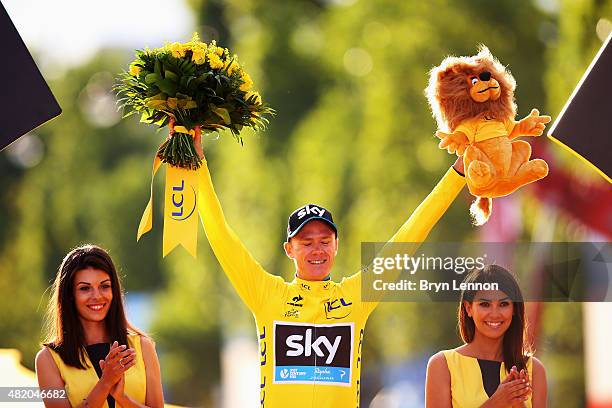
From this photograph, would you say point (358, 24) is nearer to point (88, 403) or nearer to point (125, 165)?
point (125, 165)

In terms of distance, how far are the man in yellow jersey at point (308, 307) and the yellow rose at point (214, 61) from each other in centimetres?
31

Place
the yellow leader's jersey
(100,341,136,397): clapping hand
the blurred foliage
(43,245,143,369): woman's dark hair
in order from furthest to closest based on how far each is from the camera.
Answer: the blurred foliage → the yellow leader's jersey → (43,245,143,369): woman's dark hair → (100,341,136,397): clapping hand

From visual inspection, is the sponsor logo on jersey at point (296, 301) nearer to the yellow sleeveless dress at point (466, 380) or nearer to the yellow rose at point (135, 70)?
the yellow sleeveless dress at point (466, 380)

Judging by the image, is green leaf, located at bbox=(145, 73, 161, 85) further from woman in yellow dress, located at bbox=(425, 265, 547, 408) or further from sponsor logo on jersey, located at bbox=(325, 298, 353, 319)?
woman in yellow dress, located at bbox=(425, 265, 547, 408)

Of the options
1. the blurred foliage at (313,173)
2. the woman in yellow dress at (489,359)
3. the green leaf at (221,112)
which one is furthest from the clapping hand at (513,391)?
the blurred foliage at (313,173)

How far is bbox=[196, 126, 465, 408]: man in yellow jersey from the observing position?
4.44m

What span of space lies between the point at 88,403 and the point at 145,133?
59.0 ft

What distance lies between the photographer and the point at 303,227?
15.0 ft

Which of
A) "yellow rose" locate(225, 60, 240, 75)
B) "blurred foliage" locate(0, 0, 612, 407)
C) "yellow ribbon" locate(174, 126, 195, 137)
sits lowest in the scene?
"yellow ribbon" locate(174, 126, 195, 137)

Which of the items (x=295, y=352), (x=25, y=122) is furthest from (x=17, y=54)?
(x=295, y=352)

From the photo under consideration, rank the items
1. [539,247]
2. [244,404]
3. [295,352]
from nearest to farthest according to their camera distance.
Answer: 1. [295,352]
2. [539,247]
3. [244,404]

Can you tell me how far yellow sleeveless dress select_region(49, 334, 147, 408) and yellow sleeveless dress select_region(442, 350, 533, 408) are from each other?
1190 mm

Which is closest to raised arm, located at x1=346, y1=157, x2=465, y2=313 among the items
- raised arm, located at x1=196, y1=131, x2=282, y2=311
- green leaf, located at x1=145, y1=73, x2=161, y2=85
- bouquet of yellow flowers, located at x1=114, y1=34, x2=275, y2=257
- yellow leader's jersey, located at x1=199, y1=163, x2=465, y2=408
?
yellow leader's jersey, located at x1=199, y1=163, x2=465, y2=408

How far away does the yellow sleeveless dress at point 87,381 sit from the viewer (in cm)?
423
